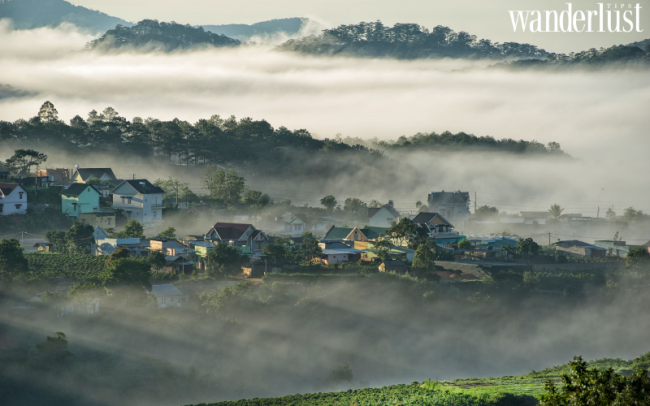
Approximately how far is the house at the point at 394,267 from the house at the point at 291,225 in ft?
47.5

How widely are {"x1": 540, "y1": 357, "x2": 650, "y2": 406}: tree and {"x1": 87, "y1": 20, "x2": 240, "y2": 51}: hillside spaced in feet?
407

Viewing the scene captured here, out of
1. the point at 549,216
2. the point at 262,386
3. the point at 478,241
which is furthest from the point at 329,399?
the point at 549,216

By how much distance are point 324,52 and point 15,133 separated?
83.7m

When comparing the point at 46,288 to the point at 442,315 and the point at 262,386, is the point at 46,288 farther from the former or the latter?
the point at 442,315

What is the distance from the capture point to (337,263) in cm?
4275

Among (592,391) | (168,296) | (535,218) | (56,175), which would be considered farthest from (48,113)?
(592,391)

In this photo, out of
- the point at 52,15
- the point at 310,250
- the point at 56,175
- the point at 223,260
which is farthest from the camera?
the point at 52,15

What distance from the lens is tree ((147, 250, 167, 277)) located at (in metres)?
38.3

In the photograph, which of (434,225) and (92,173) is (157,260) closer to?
(434,225)

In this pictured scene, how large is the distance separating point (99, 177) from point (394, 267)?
102 feet

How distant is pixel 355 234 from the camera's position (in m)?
50.1

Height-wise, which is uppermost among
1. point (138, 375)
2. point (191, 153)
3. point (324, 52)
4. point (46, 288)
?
point (324, 52)

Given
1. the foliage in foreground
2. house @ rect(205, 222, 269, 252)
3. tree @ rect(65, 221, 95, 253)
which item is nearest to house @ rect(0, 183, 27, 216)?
tree @ rect(65, 221, 95, 253)

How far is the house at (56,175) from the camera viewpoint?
5847cm
